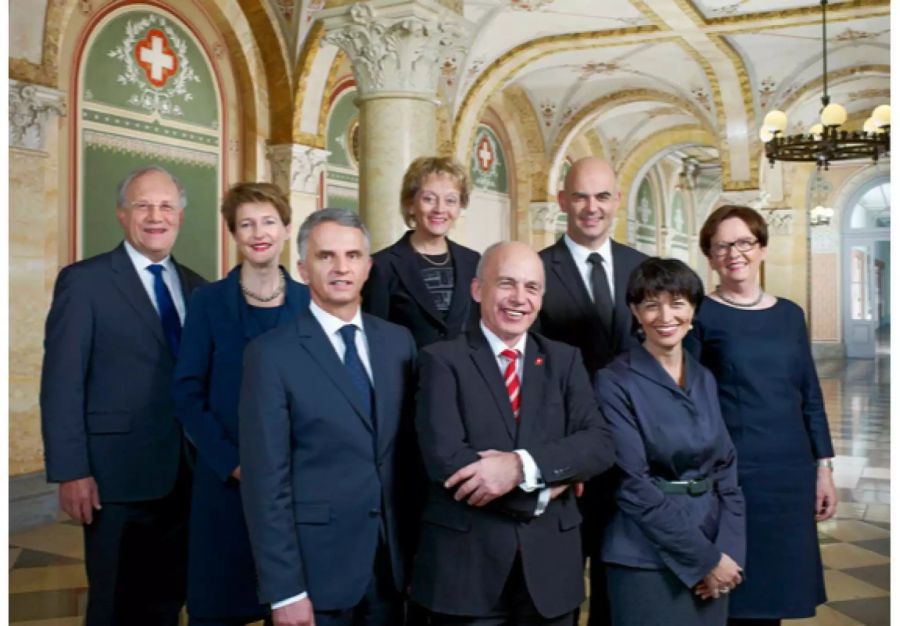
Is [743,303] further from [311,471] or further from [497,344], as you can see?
[311,471]

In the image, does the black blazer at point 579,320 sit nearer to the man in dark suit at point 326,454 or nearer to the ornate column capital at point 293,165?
the man in dark suit at point 326,454

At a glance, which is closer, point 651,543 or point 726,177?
point 651,543

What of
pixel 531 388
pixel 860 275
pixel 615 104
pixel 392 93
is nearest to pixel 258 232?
pixel 531 388

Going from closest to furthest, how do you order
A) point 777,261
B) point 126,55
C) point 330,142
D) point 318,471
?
point 318,471
point 126,55
point 330,142
point 777,261

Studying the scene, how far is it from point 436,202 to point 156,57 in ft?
20.0

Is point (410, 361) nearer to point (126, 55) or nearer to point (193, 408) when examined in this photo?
point (193, 408)

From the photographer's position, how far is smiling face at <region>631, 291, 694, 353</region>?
8.76 feet

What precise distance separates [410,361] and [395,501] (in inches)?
15.0

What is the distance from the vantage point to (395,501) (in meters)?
2.52

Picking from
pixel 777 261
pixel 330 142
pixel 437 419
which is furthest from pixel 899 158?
pixel 777 261

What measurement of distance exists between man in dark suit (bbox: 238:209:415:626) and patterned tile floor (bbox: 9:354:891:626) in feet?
8.31

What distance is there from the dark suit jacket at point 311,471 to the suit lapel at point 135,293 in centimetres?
83

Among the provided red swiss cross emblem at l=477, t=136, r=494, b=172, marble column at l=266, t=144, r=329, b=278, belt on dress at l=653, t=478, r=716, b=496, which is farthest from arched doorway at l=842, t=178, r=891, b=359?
belt on dress at l=653, t=478, r=716, b=496

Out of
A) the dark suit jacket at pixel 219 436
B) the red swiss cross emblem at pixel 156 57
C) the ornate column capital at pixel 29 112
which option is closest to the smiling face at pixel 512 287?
the dark suit jacket at pixel 219 436
